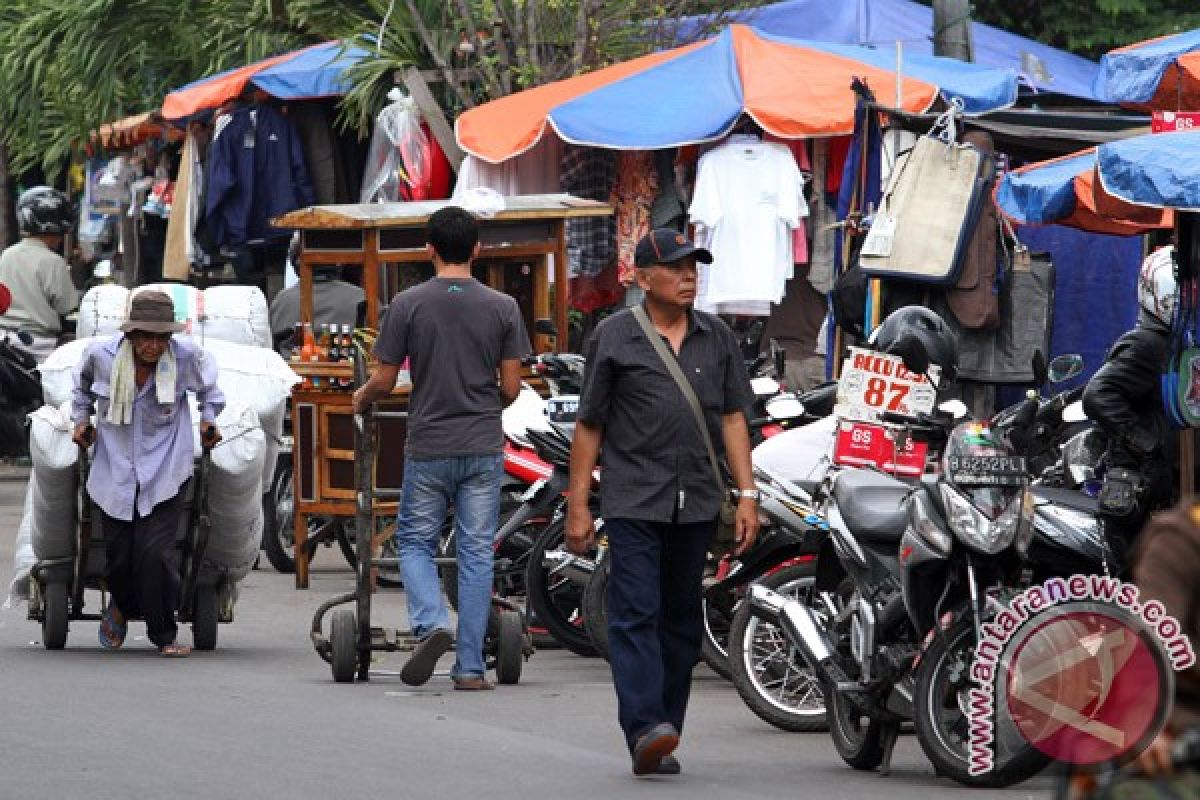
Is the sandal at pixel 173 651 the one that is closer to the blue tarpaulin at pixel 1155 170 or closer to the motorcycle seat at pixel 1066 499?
the motorcycle seat at pixel 1066 499

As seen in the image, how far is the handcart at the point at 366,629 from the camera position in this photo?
34.9ft

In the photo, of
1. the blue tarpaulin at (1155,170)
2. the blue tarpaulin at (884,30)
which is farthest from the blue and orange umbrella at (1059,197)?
the blue tarpaulin at (884,30)

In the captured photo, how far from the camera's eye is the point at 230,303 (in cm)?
1380

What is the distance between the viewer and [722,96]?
1563cm

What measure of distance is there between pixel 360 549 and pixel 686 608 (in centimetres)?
252

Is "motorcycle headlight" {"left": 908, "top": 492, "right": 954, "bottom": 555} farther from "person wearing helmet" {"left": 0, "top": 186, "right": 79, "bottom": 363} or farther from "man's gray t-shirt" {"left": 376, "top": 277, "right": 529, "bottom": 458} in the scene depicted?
"person wearing helmet" {"left": 0, "top": 186, "right": 79, "bottom": 363}

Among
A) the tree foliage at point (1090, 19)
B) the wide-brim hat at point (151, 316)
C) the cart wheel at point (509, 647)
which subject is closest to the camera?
the cart wheel at point (509, 647)

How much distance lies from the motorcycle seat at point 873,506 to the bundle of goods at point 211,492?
3.55m

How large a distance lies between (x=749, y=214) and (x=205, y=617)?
5.18 metres

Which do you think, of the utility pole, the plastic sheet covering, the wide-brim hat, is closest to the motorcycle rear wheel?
the wide-brim hat

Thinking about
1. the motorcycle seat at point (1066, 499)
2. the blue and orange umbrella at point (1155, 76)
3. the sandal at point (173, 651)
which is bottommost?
the sandal at point (173, 651)

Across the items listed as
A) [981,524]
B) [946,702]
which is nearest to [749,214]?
[981,524]

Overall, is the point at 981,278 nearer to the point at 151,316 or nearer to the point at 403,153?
the point at 151,316

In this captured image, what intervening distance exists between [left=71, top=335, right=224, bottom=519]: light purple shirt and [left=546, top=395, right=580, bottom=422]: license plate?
1.68m
